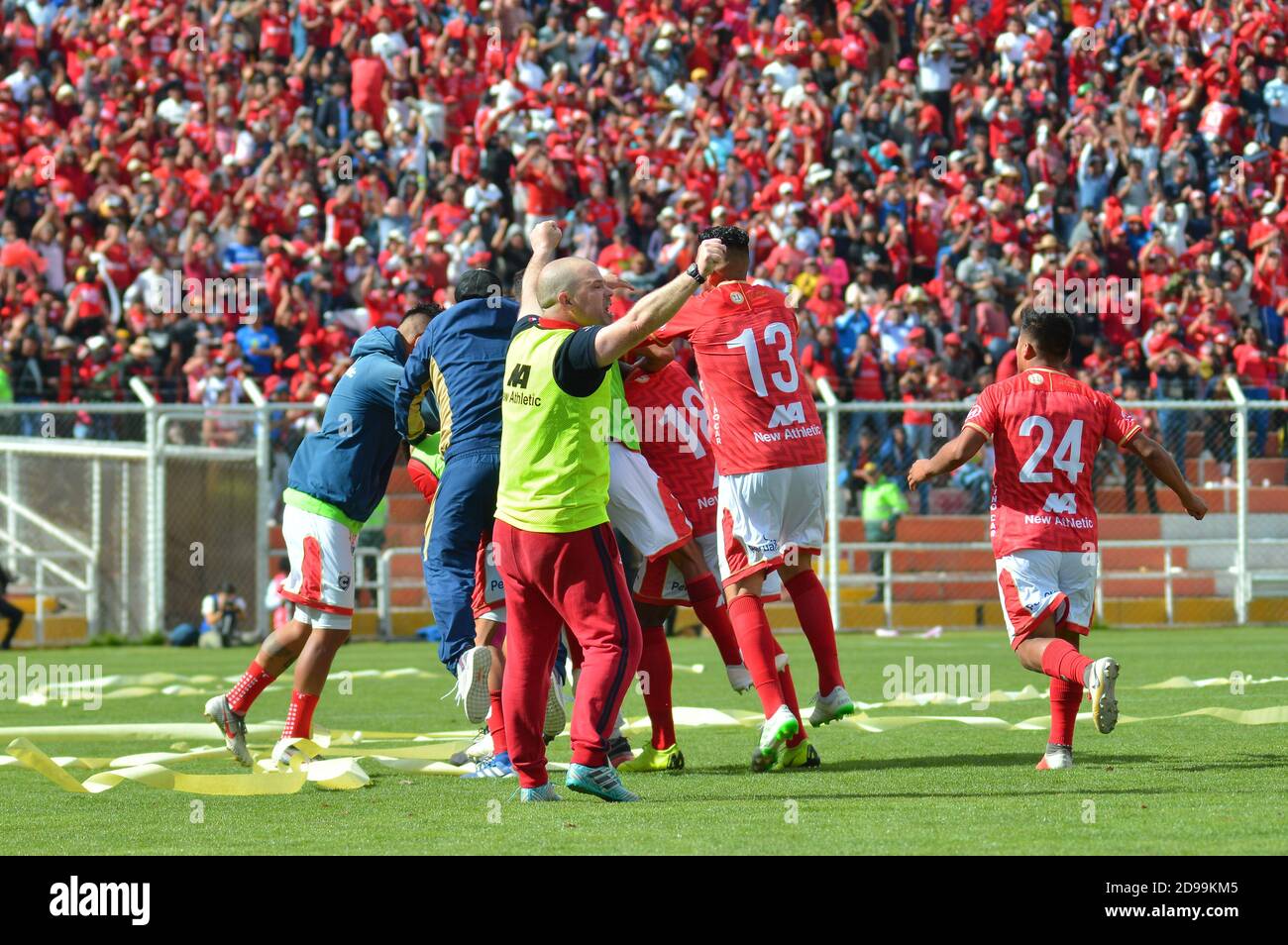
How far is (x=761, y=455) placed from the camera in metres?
9.50

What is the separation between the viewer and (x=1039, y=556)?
8977 millimetres

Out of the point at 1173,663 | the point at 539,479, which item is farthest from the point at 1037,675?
the point at 539,479

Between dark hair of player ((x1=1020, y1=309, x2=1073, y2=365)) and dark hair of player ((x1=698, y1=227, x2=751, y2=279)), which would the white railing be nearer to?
dark hair of player ((x1=698, y1=227, x2=751, y2=279))

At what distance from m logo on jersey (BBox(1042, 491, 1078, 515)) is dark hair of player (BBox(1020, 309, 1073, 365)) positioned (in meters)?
0.66

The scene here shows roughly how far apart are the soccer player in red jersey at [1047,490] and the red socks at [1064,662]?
122 mm

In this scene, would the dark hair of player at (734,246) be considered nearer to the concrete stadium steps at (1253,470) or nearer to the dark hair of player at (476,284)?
the dark hair of player at (476,284)

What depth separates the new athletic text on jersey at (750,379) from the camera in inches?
374

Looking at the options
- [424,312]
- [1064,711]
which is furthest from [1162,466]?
[424,312]

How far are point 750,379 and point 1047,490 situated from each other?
1538 mm

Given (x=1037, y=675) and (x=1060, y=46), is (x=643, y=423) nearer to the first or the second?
(x=1037, y=675)

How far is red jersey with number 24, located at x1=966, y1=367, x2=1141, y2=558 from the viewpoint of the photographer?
29.5 feet

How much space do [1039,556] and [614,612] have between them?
2417 millimetres

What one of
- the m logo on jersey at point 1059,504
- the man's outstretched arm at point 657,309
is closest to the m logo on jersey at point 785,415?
the m logo on jersey at point 1059,504
